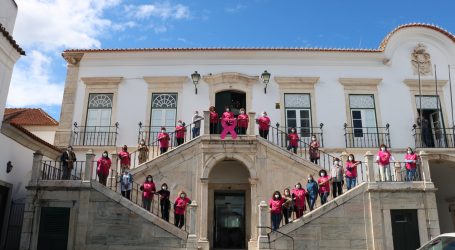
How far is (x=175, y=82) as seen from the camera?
16125mm

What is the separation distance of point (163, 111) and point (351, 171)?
24.9ft

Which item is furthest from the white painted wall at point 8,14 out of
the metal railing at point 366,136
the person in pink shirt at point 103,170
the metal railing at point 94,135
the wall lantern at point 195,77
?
the metal railing at point 366,136

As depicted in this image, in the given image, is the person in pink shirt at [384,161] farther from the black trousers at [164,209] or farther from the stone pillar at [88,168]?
the stone pillar at [88,168]

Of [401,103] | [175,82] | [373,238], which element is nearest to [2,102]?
[175,82]

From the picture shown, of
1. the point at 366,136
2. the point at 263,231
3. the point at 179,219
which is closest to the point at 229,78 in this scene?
the point at 366,136

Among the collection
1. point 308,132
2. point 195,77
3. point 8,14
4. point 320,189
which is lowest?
point 320,189

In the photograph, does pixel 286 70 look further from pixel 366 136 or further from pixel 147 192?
pixel 147 192

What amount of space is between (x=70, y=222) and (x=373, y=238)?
327 inches

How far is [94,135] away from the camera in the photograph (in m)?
15.5

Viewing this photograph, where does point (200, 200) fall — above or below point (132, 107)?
below

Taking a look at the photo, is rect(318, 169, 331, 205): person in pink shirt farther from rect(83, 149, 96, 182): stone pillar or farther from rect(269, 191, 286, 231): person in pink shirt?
rect(83, 149, 96, 182): stone pillar

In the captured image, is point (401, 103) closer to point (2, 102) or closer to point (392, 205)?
point (392, 205)

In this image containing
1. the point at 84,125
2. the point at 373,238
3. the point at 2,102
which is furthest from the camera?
the point at 84,125

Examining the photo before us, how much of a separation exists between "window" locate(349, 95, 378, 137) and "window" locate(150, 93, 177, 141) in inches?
273
